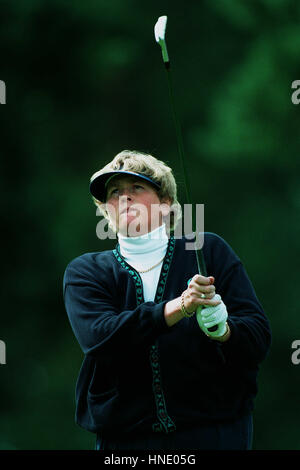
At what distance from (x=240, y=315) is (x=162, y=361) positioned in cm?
21

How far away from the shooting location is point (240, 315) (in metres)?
1.86

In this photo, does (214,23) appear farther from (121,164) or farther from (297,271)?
(121,164)

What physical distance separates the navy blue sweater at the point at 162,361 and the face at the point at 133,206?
14 cm

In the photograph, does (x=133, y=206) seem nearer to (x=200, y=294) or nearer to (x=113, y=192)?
(x=113, y=192)

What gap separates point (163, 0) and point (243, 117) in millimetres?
775

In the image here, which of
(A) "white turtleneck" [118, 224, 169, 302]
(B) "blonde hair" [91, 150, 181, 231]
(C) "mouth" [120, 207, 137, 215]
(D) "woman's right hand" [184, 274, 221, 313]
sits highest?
(B) "blonde hair" [91, 150, 181, 231]

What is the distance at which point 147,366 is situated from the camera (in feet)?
5.99

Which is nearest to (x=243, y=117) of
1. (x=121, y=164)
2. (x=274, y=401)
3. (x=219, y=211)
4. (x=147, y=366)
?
(x=219, y=211)

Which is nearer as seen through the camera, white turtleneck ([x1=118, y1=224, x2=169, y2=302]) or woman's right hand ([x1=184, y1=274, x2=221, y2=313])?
woman's right hand ([x1=184, y1=274, x2=221, y2=313])

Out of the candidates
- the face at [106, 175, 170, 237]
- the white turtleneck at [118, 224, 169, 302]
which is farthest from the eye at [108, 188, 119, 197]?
the white turtleneck at [118, 224, 169, 302]

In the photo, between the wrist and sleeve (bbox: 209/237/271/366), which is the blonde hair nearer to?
sleeve (bbox: 209/237/271/366)

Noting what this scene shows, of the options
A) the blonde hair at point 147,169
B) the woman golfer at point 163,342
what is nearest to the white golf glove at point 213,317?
the woman golfer at point 163,342

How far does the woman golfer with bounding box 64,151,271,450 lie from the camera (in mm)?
1778

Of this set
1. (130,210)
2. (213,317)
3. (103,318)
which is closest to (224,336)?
(213,317)
